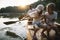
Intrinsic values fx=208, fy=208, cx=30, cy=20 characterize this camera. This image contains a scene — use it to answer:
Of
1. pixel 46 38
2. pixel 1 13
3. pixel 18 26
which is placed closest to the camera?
pixel 46 38

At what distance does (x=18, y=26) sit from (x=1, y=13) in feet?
61.1

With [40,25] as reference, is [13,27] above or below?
below

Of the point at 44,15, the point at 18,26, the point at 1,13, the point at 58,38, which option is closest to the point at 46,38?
the point at 58,38

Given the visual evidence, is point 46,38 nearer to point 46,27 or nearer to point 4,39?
point 46,27

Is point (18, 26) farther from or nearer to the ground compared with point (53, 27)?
nearer to the ground

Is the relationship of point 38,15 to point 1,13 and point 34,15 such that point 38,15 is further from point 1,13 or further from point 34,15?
point 1,13

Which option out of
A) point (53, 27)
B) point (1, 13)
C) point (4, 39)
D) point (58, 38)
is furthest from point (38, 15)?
point (1, 13)

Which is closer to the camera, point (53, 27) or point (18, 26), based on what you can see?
point (53, 27)

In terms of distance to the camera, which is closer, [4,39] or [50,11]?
[50,11]

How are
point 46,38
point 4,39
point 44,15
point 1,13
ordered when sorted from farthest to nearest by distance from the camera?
point 1,13, point 4,39, point 46,38, point 44,15

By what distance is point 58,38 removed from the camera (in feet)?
12.8

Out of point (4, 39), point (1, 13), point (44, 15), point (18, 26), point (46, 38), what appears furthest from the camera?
point (1, 13)

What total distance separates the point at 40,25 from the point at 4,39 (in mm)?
7995

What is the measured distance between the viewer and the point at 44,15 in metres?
3.50
